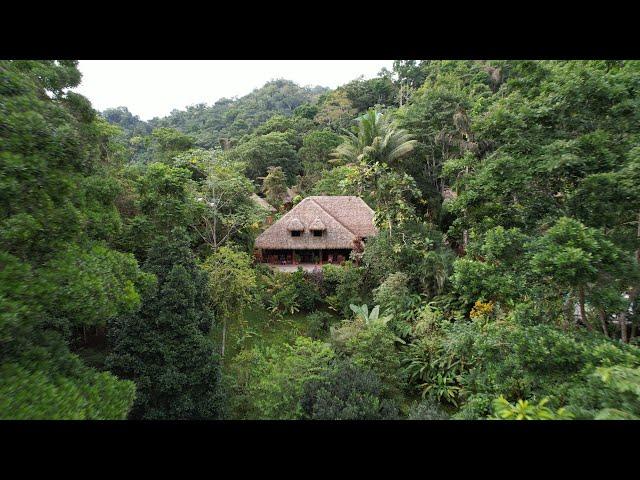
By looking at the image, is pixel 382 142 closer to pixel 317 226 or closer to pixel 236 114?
pixel 317 226

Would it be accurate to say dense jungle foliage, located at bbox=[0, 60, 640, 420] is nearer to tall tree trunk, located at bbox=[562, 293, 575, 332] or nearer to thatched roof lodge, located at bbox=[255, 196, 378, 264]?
tall tree trunk, located at bbox=[562, 293, 575, 332]

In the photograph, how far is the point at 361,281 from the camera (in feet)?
37.2

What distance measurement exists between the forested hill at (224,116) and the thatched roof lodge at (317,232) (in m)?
25.0

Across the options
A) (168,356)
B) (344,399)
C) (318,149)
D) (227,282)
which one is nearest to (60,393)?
(168,356)

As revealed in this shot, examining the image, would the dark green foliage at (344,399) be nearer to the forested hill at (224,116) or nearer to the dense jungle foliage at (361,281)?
the dense jungle foliage at (361,281)

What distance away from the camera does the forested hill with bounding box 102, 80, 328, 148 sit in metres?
41.4

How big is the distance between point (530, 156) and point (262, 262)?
11.4 meters

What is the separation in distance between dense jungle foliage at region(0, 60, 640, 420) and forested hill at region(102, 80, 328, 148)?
30.8 metres

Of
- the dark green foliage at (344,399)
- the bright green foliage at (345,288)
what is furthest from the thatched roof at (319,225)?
the dark green foliage at (344,399)

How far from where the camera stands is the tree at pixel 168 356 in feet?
18.8

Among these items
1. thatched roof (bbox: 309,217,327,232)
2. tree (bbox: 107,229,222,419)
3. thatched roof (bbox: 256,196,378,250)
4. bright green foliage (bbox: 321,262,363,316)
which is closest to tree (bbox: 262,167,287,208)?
thatched roof (bbox: 256,196,378,250)

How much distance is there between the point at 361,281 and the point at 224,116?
4314 cm
